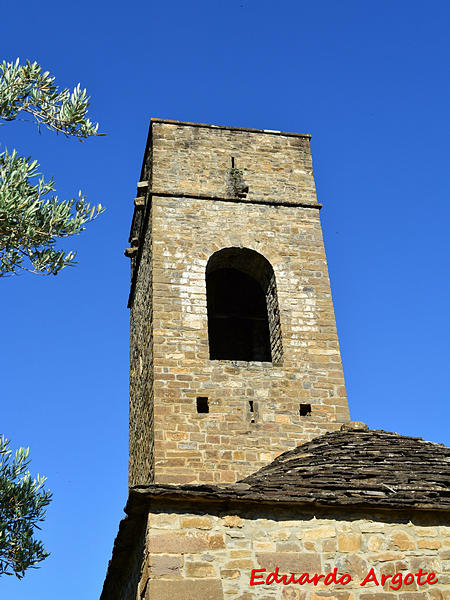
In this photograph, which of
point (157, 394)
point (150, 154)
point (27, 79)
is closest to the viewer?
point (27, 79)

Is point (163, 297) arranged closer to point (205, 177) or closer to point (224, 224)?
point (224, 224)

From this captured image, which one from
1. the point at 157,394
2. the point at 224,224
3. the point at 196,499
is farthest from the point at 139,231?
the point at 196,499

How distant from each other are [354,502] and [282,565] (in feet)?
2.57

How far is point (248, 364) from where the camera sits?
33.9 feet

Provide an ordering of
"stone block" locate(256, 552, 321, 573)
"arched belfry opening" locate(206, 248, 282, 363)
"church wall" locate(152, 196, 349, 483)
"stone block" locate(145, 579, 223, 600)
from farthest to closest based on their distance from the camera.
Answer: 1. "arched belfry opening" locate(206, 248, 282, 363)
2. "church wall" locate(152, 196, 349, 483)
3. "stone block" locate(256, 552, 321, 573)
4. "stone block" locate(145, 579, 223, 600)

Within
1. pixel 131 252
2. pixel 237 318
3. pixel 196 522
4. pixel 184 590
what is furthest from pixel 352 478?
pixel 131 252

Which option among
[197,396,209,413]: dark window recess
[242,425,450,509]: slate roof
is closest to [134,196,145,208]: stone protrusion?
[197,396,209,413]: dark window recess

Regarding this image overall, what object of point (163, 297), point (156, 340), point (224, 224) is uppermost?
point (224, 224)

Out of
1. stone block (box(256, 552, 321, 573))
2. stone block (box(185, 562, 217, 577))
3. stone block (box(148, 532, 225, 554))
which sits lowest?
stone block (box(185, 562, 217, 577))

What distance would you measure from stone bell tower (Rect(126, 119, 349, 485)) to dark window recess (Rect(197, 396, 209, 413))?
0.01 m

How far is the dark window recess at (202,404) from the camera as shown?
32.4ft

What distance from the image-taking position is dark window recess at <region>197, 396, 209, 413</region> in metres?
9.87

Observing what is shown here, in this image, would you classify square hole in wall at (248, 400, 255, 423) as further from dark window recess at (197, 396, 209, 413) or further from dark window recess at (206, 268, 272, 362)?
dark window recess at (206, 268, 272, 362)

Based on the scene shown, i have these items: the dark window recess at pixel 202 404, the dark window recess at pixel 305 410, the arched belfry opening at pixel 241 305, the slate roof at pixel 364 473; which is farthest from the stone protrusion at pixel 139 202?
the slate roof at pixel 364 473
